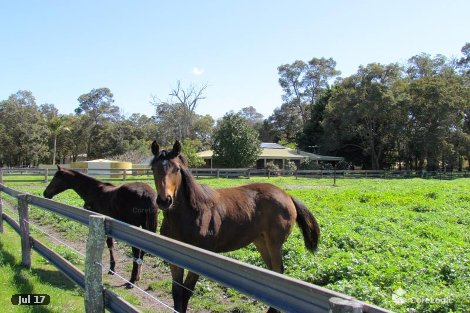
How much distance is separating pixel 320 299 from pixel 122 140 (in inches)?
2825

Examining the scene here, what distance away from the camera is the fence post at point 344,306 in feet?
5.30

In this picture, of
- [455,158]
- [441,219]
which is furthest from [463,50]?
[441,219]

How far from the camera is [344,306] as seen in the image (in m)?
1.62

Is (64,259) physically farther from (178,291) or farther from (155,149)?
(155,149)

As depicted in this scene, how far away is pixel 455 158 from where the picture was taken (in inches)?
1980

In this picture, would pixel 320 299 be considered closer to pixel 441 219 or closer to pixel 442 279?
pixel 442 279

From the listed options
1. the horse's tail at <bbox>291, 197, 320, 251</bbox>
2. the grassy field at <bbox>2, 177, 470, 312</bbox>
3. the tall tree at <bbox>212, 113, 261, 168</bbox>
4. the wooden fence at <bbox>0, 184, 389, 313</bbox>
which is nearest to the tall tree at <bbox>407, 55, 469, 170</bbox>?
the tall tree at <bbox>212, 113, 261, 168</bbox>

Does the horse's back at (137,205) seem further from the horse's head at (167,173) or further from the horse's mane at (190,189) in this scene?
the horse's head at (167,173)

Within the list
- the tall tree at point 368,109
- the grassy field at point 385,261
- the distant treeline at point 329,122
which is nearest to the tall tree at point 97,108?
the distant treeline at point 329,122

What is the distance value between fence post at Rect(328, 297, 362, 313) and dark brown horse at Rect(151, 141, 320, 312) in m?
2.56

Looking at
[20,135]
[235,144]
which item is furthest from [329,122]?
[20,135]

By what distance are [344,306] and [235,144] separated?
43.9m

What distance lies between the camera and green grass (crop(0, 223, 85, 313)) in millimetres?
4727

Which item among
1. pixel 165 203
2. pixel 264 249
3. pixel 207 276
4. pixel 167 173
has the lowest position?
pixel 264 249
